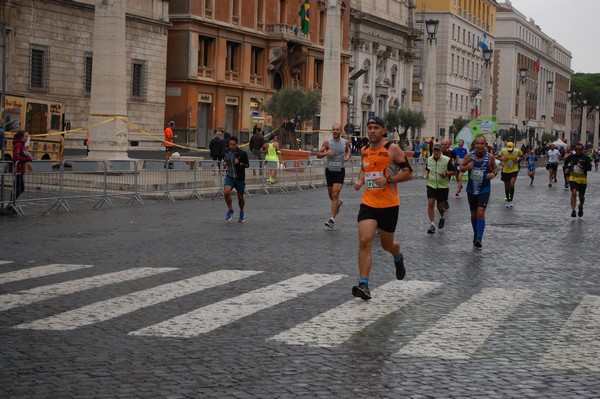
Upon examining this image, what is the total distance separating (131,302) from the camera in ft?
34.8

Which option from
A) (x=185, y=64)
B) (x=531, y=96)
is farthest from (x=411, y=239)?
(x=531, y=96)

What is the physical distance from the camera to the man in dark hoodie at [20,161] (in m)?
21.4

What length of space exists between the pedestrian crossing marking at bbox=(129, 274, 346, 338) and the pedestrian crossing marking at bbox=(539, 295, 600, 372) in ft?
8.92

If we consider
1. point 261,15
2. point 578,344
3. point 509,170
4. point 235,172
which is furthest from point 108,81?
point 261,15

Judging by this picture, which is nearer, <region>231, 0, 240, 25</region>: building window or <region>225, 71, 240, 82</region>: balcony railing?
<region>225, 71, 240, 82</region>: balcony railing

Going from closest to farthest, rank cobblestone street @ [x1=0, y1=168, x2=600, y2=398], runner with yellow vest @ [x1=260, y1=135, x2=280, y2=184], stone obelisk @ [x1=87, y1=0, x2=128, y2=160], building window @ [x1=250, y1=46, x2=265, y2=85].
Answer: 1. cobblestone street @ [x1=0, y1=168, x2=600, y2=398]
2. stone obelisk @ [x1=87, y1=0, x2=128, y2=160]
3. runner with yellow vest @ [x1=260, y1=135, x2=280, y2=184]
4. building window @ [x1=250, y1=46, x2=265, y2=85]

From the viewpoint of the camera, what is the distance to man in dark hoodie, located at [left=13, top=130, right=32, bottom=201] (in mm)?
21391

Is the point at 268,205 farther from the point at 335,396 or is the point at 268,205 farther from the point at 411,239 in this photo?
the point at 335,396

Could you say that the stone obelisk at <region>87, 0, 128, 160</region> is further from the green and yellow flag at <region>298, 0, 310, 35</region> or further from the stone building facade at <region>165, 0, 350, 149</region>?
the green and yellow flag at <region>298, 0, 310, 35</region>

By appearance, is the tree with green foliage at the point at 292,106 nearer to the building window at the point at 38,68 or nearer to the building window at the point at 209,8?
the building window at the point at 209,8

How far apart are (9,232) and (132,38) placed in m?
34.0

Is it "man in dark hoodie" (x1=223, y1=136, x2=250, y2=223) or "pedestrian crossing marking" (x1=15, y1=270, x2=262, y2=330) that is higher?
"man in dark hoodie" (x1=223, y1=136, x2=250, y2=223)

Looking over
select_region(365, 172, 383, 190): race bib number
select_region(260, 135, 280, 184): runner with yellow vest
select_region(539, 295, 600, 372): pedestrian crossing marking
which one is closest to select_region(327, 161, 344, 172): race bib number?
select_region(365, 172, 383, 190): race bib number

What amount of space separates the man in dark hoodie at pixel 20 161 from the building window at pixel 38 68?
72.5 feet
